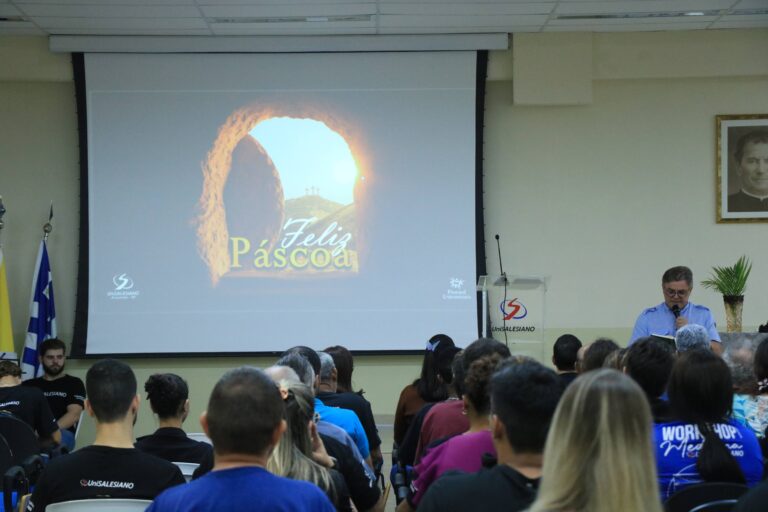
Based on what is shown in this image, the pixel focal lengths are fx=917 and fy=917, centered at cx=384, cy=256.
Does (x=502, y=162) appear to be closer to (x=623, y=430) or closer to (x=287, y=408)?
(x=287, y=408)

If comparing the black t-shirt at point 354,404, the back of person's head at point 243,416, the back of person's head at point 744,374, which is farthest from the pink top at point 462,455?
the black t-shirt at point 354,404

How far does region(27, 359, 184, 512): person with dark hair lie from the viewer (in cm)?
262

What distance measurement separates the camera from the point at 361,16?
25.0 ft

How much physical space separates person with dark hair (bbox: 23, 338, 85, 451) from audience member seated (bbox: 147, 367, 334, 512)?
5.31 metres

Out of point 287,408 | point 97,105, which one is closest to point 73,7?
point 97,105

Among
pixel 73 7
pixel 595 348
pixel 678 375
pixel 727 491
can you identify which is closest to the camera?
pixel 727 491

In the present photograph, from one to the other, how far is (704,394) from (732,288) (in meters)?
5.07

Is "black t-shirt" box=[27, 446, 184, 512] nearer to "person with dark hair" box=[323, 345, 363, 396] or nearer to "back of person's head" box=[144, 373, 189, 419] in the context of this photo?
"back of person's head" box=[144, 373, 189, 419]

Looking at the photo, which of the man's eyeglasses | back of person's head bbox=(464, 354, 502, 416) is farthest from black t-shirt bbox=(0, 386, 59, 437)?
the man's eyeglasses

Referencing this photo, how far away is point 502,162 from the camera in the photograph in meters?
8.40

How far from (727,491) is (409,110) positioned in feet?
20.0

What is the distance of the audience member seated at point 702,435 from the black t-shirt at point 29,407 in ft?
13.2

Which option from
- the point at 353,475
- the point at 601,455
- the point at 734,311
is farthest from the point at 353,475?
the point at 734,311

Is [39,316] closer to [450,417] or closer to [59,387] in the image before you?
[59,387]
